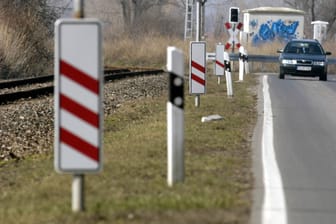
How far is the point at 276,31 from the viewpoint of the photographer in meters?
65.7

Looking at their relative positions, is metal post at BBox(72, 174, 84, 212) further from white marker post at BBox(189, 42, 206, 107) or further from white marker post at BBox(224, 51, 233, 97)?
white marker post at BBox(224, 51, 233, 97)

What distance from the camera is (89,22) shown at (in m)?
7.00

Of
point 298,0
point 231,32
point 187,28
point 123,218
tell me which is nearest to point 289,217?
point 123,218

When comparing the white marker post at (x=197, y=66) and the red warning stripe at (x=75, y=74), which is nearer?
the red warning stripe at (x=75, y=74)

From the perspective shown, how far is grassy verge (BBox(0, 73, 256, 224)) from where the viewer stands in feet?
23.9

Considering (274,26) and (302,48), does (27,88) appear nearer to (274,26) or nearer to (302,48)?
(302,48)

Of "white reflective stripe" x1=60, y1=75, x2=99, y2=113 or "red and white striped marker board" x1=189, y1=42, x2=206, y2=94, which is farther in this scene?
"red and white striped marker board" x1=189, y1=42, x2=206, y2=94

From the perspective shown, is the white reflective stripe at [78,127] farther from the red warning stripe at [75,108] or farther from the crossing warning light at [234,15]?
the crossing warning light at [234,15]

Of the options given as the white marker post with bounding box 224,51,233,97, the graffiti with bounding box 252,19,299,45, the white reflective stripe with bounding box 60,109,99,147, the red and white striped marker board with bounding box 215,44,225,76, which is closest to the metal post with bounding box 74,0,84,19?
the white reflective stripe with bounding box 60,109,99,147

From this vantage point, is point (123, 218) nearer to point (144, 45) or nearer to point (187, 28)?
point (144, 45)

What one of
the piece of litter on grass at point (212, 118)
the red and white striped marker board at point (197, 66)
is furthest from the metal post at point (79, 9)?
the red and white striped marker board at point (197, 66)

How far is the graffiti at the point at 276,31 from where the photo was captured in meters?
64.5

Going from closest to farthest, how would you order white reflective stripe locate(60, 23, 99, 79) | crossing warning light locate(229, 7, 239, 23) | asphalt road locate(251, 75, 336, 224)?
white reflective stripe locate(60, 23, 99, 79) → asphalt road locate(251, 75, 336, 224) → crossing warning light locate(229, 7, 239, 23)

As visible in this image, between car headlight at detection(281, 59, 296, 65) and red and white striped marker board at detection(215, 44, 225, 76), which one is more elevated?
red and white striped marker board at detection(215, 44, 225, 76)
